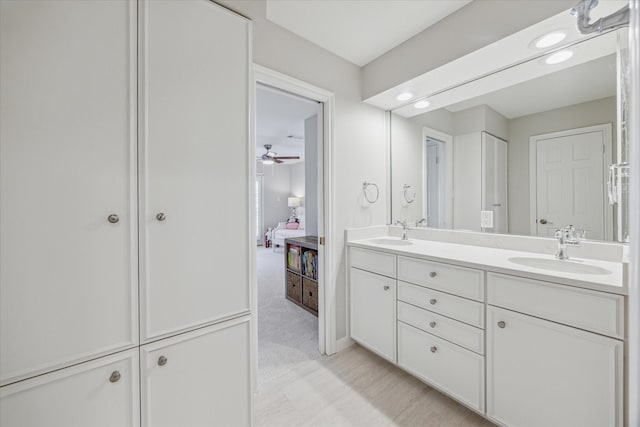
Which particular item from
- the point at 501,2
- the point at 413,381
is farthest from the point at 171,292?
the point at 501,2

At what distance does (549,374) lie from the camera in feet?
4.03

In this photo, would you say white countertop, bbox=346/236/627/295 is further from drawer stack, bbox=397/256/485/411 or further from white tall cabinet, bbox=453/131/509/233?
white tall cabinet, bbox=453/131/509/233

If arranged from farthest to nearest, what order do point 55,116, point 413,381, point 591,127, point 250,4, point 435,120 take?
point 435,120
point 413,381
point 591,127
point 250,4
point 55,116

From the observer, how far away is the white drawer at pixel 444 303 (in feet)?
4.84

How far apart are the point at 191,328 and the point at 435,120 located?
7.90 feet

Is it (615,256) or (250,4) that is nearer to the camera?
(250,4)

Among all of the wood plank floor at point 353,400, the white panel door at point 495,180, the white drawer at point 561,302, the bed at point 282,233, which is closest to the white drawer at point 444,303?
the white drawer at point 561,302

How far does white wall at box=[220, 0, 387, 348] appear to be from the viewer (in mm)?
1942

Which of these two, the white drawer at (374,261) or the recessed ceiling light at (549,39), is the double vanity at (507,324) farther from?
the recessed ceiling light at (549,39)

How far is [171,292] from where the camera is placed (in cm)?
107

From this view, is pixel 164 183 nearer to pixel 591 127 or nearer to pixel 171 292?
pixel 171 292

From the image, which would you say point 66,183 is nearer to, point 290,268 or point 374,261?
point 374,261

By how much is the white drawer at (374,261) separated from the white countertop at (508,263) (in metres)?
0.05

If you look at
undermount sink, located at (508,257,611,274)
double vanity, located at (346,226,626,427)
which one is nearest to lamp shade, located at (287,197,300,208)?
double vanity, located at (346,226,626,427)
